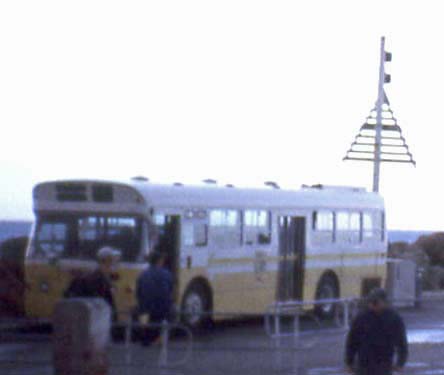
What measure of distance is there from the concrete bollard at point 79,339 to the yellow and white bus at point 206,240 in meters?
10.7

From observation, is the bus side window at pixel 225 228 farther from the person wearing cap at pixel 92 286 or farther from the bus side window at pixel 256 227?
the person wearing cap at pixel 92 286

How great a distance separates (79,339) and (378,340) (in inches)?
156

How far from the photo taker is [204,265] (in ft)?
84.4

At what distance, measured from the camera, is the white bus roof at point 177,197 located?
2441 centimetres

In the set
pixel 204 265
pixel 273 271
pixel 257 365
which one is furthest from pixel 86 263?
pixel 257 365

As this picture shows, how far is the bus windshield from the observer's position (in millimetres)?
24281

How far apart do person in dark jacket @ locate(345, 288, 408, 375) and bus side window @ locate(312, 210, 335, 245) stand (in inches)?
589

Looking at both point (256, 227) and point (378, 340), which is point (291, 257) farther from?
point (378, 340)

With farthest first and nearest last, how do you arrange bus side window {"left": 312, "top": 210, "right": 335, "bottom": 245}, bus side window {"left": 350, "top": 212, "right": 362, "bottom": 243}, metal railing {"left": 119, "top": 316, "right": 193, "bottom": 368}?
bus side window {"left": 350, "top": 212, "right": 362, "bottom": 243} < bus side window {"left": 312, "top": 210, "right": 335, "bottom": 245} < metal railing {"left": 119, "top": 316, "right": 193, "bottom": 368}

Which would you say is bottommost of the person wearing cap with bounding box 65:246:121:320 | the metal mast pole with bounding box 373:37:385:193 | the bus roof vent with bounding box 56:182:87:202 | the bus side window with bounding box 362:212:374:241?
the person wearing cap with bounding box 65:246:121:320

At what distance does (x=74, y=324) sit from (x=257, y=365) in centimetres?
751

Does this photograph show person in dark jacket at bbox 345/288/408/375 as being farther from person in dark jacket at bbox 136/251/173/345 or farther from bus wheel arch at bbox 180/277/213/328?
bus wheel arch at bbox 180/277/213/328

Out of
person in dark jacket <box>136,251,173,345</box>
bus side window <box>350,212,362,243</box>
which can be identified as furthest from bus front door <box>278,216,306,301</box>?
person in dark jacket <box>136,251,173,345</box>

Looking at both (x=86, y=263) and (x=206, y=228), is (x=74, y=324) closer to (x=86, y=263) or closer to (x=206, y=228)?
(x=86, y=263)
